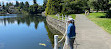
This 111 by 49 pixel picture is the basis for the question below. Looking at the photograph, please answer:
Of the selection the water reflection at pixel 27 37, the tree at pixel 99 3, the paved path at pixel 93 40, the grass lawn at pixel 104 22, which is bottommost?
the water reflection at pixel 27 37

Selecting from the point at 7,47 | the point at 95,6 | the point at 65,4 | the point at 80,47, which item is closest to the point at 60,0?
the point at 65,4

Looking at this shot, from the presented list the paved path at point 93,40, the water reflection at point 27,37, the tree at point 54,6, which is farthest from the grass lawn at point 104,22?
the tree at point 54,6

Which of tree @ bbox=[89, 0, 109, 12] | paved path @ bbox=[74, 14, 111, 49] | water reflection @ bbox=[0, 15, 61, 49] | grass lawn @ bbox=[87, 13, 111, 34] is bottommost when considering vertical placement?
water reflection @ bbox=[0, 15, 61, 49]

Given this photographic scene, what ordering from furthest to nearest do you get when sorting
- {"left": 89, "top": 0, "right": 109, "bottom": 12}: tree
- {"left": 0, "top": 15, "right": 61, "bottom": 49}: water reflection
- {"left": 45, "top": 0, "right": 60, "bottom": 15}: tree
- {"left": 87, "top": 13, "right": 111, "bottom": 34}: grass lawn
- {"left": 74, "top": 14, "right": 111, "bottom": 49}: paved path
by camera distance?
1. {"left": 45, "top": 0, "right": 60, "bottom": 15}: tree
2. {"left": 89, "top": 0, "right": 109, "bottom": 12}: tree
3. {"left": 0, "top": 15, "right": 61, "bottom": 49}: water reflection
4. {"left": 87, "top": 13, "right": 111, "bottom": 34}: grass lawn
5. {"left": 74, "top": 14, "right": 111, "bottom": 49}: paved path

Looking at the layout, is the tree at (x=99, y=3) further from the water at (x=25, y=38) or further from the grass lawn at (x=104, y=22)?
the water at (x=25, y=38)

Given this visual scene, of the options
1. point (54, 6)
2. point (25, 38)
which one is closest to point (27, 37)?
point (25, 38)

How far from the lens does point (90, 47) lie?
814 centimetres

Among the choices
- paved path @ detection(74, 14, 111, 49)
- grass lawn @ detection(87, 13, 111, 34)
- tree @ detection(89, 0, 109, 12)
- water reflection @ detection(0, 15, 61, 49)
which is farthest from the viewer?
tree @ detection(89, 0, 109, 12)

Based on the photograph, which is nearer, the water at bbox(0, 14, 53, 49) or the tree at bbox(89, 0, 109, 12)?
the water at bbox(0, 14, 53, 49)

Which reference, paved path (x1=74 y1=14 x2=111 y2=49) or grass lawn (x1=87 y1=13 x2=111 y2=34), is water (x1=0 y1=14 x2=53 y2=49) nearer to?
paved path (x1=74 y1=14 x2=111 y2=49)

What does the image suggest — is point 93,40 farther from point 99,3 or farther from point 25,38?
point 99,3

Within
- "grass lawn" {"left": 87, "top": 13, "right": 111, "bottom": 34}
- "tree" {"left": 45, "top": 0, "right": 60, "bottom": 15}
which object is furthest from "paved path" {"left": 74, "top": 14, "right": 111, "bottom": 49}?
"tree" {"left": 45, "top": 0, "right": 60, "bottom": 15}

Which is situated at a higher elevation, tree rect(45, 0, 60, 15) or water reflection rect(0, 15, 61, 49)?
tree rect(45, 0, 60, 15)

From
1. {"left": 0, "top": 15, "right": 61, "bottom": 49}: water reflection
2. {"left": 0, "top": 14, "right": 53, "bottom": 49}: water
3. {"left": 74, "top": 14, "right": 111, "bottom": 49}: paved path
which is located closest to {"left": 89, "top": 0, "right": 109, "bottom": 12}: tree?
{"left": 0, "top": 15, "right": 61, "bottom": 49}: water reflection
